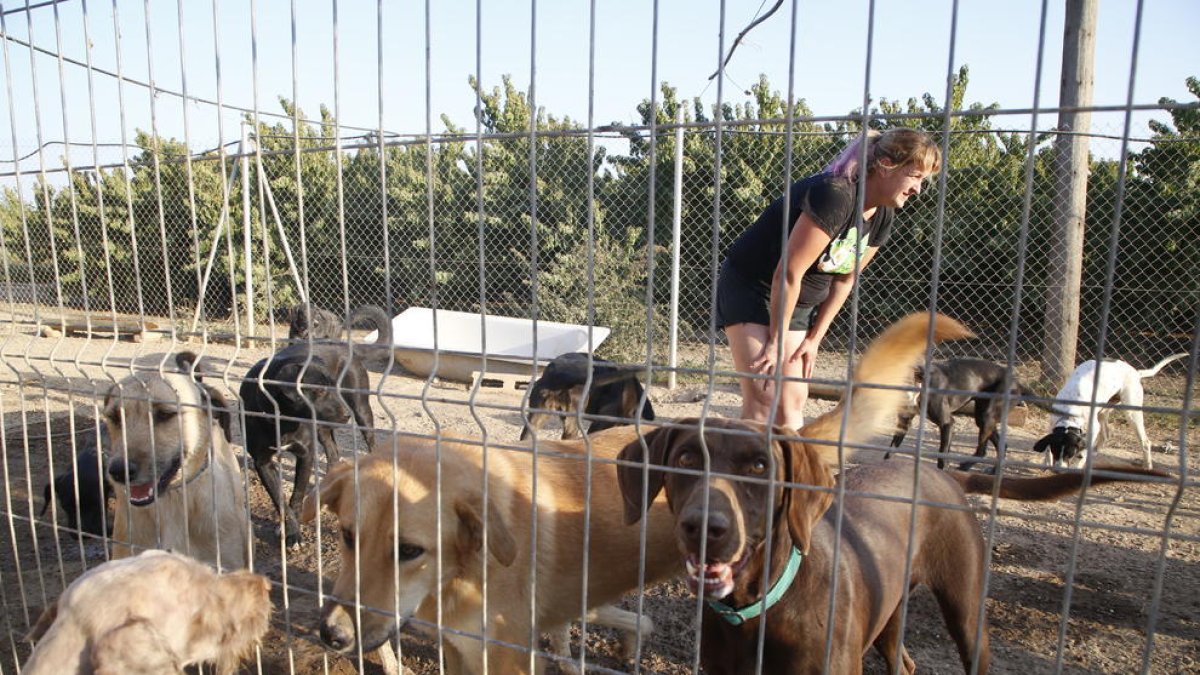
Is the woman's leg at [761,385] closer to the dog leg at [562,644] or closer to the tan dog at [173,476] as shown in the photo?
the dog leg at [562,644]

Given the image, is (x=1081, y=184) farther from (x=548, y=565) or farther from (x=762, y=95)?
(x=548, y=565)

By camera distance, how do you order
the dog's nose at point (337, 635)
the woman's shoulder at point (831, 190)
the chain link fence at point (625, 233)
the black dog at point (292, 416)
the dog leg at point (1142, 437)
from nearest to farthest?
the dog's nose at point (337, 635) → the woman's shoulder at point (831, 190) → the black dog at point (292, 416) → the dog leg at point (1142, 437) → the chain link fence at point (625, 233)

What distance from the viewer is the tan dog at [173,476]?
10.4ft

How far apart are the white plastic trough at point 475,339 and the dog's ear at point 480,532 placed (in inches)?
238

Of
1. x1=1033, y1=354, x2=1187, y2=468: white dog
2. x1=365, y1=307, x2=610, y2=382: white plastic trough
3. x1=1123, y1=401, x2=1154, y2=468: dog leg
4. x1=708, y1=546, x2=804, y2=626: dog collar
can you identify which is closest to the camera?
x1=708, y1=546, x2=804, y2=626: dog collar

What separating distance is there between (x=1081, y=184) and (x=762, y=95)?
4289mm

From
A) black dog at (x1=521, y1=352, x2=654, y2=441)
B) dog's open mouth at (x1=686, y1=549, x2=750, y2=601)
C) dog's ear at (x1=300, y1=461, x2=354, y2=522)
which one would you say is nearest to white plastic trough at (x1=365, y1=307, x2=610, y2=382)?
black dog at (x1=521, y1=352, x2=654, y2=441)

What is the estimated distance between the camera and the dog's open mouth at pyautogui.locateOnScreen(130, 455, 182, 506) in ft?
9.93

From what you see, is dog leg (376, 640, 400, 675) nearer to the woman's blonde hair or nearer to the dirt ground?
the dirt ground

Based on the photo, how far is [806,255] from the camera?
8.61 feet

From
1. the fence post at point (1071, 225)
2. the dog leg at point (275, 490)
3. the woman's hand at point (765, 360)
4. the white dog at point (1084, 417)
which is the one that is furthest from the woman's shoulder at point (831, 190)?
the fence post at point (1071, 225)

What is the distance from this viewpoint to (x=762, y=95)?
31.0 ft

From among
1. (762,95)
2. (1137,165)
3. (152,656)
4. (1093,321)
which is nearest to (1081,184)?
(1137,165)

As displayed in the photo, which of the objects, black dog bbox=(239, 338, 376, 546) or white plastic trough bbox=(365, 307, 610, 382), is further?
white plastic trough bbox=(365, 307, 610, 382)
